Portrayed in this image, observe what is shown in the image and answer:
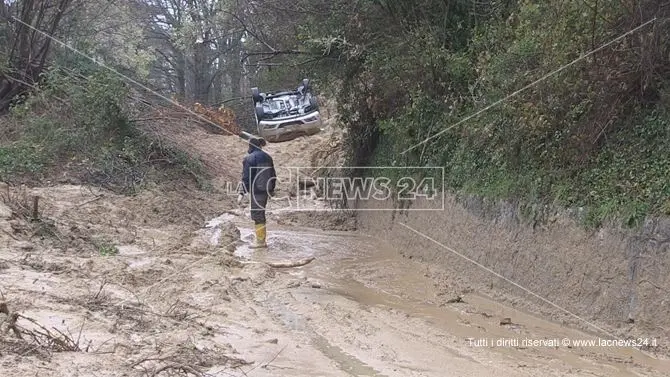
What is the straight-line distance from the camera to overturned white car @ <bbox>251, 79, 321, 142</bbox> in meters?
13.3

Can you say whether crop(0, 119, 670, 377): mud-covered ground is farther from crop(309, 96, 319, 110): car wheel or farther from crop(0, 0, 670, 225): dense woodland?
crop(309, 96, 319, 110): car wheel

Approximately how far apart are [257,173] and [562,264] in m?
6.40

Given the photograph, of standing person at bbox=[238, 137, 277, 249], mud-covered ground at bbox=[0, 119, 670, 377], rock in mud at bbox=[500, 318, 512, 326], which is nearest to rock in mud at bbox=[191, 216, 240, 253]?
mud-covered ground at bbox=[0, 119, 670, 377]

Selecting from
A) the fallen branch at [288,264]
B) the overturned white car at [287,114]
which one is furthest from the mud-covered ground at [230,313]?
the overturned white car at [287,114]

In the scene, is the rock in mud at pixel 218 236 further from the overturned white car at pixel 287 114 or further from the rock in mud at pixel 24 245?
the rock in mud at pixel 24 245

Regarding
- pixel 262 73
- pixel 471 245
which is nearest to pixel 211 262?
pixel 471 245

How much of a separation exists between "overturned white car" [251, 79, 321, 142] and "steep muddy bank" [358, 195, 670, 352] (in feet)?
13.3

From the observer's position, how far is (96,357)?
14.2 feet

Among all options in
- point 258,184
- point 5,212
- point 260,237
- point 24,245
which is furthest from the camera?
point 258,184

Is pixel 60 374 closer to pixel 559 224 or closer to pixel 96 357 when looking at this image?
pixel 96 357

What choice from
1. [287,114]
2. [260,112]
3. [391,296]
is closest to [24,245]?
[391,296]

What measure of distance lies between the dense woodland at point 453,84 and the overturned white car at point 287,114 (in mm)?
685

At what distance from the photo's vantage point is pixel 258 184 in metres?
12.0

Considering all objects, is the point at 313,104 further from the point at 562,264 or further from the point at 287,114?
the point at 562,264
